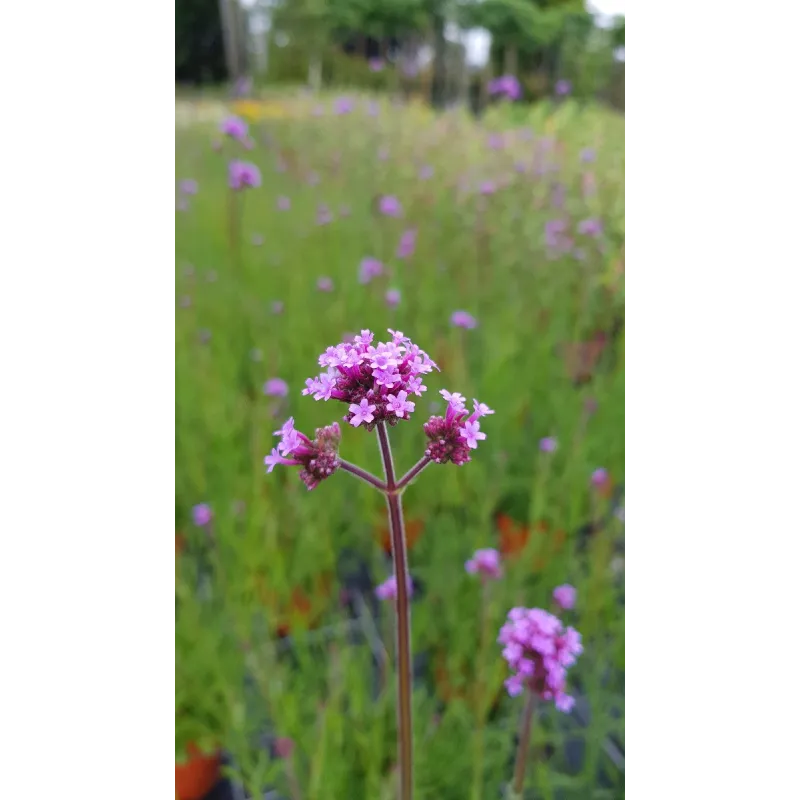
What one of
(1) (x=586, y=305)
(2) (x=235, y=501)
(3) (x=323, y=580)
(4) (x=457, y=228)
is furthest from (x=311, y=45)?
(3) (x=323, y=580)

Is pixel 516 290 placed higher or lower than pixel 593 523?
higher

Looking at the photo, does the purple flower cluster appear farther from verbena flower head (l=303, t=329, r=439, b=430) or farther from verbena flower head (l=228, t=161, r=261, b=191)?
verbena flower head (l=303, t=329, r=439, b=430)

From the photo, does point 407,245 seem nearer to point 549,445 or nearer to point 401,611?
point 549,445

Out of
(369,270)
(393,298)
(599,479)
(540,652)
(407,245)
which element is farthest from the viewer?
(407,245)

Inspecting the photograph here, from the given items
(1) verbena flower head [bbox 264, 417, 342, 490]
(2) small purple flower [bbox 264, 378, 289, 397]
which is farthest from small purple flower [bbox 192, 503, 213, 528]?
(1) verbena flower head [bbox 264, 417, 342, 490]

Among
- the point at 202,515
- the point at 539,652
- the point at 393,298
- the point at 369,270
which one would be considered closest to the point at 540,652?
the point at 539,652

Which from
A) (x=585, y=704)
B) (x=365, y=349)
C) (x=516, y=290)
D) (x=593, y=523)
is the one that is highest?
(x=365, y=349)

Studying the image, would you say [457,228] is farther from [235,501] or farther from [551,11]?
[235,501]
